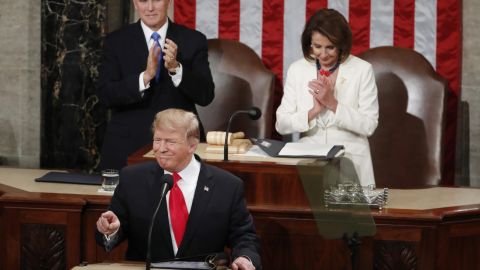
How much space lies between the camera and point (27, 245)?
5875 millimetres

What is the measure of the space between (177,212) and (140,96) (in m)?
1.49

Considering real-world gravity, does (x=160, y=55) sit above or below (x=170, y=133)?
above

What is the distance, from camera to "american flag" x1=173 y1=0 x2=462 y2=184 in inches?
311

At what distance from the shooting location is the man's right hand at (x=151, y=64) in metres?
6.32

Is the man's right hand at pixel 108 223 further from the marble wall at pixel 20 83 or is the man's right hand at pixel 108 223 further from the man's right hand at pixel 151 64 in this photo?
the marble wall at pixel 20 83

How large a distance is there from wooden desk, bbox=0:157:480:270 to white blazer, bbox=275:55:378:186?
2.16 feet

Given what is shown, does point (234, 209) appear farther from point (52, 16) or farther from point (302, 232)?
point (52, 16)

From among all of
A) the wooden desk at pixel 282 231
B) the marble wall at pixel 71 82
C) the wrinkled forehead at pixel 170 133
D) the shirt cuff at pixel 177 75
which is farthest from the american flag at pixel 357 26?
the wrinkled forehead at pixel 170 133

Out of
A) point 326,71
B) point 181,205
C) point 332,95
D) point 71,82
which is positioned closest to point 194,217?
point 181,205

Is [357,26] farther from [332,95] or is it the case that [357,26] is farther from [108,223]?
[108,223]

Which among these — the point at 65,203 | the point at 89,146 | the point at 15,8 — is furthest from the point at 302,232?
the point at 15,8

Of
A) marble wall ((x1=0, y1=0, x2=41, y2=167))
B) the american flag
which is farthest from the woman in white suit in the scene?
marble wall ((x1=0, y1=0, x2=41, y2=167))

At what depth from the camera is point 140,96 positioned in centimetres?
646

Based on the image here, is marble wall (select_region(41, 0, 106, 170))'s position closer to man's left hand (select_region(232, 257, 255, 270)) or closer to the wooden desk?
the wooden desk
